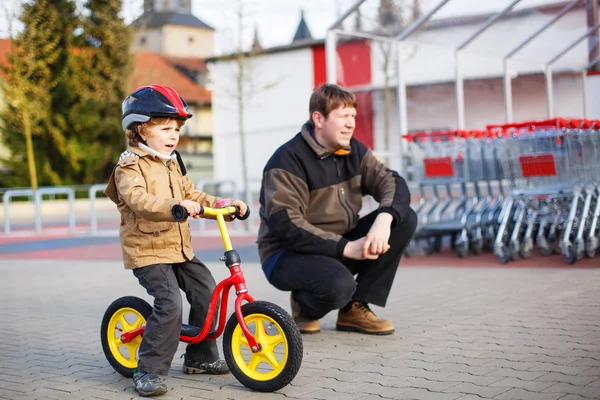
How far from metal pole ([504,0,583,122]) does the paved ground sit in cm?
479

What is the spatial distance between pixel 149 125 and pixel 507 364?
Result: 2238 mm

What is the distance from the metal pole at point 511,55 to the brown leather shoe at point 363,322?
8.13m

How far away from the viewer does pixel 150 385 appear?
4352mm

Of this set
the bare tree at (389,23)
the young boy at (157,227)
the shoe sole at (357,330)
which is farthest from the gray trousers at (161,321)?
the bare tree at (389,23)

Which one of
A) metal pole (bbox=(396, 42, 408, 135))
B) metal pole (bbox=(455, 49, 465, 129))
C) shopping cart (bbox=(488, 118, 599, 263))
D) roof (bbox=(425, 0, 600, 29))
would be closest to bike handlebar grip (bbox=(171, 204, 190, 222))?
shopping cart (bbox=(488, 118, 599, 263))

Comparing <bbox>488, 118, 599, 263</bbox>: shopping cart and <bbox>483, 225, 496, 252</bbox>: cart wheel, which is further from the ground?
<bbox>488, 118, 599, 263</bbox>: shopping cart

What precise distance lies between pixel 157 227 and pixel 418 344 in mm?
1810

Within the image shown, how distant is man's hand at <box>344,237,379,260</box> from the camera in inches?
206

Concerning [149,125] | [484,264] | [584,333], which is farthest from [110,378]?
[484,264]

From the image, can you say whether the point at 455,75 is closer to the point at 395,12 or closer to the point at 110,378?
the point at 395,12

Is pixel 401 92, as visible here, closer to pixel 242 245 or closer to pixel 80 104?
pixel 242 245

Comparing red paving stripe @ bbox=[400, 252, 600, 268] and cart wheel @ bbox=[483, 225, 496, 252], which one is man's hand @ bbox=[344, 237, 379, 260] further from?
cart wheel @ bbox=[483, 225, 496, 252]

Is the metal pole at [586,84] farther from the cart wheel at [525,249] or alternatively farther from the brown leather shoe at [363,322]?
the brown leather shoe at [363,322]

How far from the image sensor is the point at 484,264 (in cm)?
913
